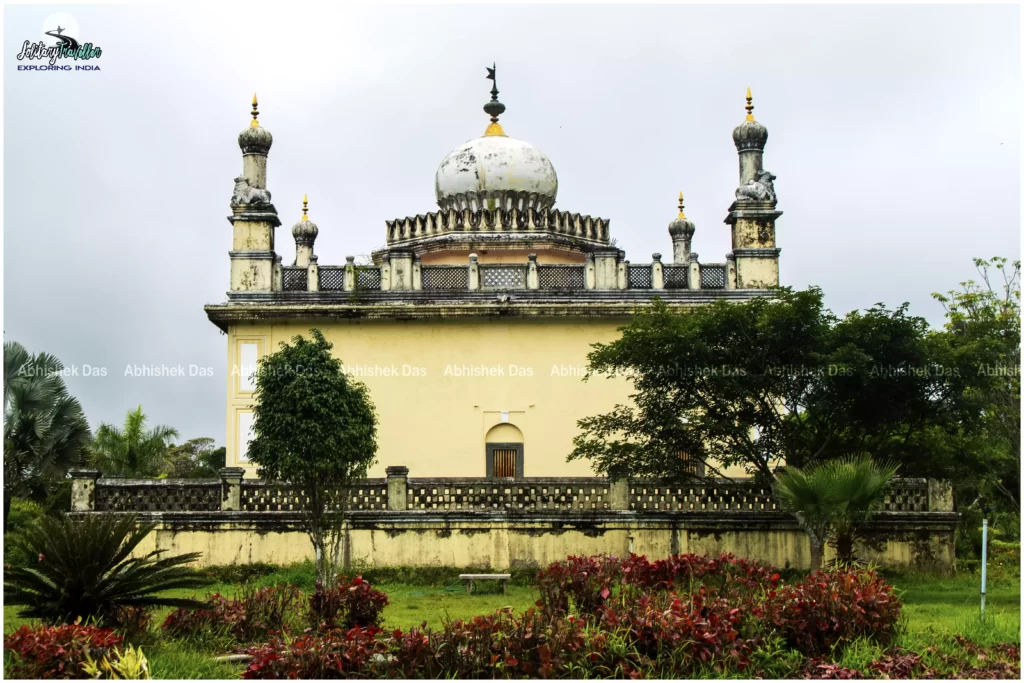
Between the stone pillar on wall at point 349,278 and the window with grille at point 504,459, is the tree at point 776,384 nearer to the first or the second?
the window with grille at point 504,459

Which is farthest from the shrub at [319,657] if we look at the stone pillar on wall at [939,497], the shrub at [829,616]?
the stone pillar on wall at [939,497]

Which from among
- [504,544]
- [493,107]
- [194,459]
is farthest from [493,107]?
[194,459]

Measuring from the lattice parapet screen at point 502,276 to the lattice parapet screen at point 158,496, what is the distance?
21.9ft

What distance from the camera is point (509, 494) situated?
1819 centimetres

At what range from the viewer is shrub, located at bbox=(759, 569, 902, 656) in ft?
35.1

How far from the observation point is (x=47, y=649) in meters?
9.33

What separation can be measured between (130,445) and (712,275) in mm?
14236

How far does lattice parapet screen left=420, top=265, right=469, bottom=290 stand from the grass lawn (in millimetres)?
6644

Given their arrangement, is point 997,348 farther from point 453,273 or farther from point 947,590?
point 453,273

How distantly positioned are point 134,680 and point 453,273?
45.7 feet

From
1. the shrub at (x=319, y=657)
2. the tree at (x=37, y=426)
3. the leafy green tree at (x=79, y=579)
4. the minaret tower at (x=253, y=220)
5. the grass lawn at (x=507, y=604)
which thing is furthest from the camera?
the minaret tower at (x=253, y=220)

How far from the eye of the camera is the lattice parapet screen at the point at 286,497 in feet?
59.3

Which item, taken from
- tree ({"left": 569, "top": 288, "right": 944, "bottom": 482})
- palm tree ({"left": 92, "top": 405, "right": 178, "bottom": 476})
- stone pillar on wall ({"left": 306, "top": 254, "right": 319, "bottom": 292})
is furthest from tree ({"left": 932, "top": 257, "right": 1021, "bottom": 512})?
palm tree ({"left": 92, "top": 405, "right": 178, "bottom": 476})

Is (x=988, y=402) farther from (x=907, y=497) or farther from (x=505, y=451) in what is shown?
(x=505, y=451)
